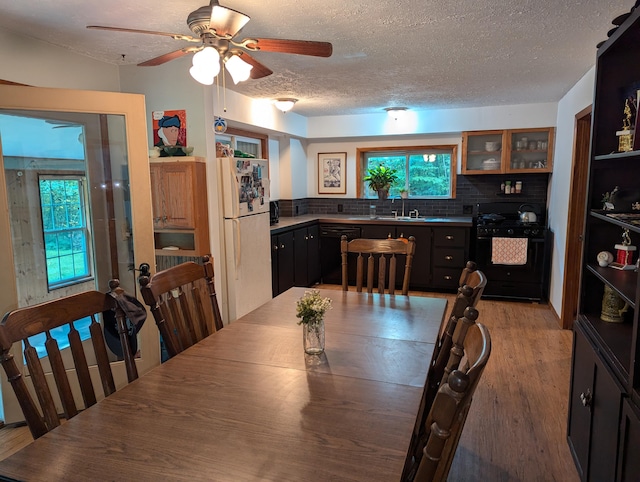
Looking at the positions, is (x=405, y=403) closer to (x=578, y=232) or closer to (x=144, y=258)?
(x=144, y=258)

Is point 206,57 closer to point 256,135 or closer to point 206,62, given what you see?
point 206,62

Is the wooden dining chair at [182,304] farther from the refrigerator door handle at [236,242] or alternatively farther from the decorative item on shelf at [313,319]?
the refrigerator door handle at [236,242]

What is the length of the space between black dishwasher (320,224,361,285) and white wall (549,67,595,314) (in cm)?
215

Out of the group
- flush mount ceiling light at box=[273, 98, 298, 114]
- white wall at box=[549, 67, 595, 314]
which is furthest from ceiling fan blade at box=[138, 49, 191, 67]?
white wall at box=[549, 67, 595, 314]

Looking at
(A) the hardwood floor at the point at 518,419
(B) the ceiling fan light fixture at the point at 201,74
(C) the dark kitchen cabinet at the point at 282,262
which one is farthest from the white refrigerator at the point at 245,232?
(A) the hardwood floor at the point at 518,419

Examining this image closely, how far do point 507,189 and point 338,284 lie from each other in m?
Answer: 2.37

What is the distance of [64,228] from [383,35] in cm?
222

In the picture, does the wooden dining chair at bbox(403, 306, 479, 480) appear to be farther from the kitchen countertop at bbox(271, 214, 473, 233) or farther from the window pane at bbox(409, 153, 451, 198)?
the window pane at bbox(409, 153, 451, 198)

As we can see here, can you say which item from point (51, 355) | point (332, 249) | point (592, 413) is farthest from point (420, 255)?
point (51, 355)

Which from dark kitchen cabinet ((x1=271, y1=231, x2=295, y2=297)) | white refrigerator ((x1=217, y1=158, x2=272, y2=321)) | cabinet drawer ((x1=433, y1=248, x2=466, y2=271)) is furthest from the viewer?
cabinet drawer ((x1=433, y1=248, x2=466, y2=271))

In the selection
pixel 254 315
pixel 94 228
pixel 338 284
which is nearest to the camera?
pixel 254 315

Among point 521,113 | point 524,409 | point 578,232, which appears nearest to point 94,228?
point 524,409

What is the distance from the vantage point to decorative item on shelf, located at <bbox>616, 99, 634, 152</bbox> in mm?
1712

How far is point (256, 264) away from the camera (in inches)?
147
